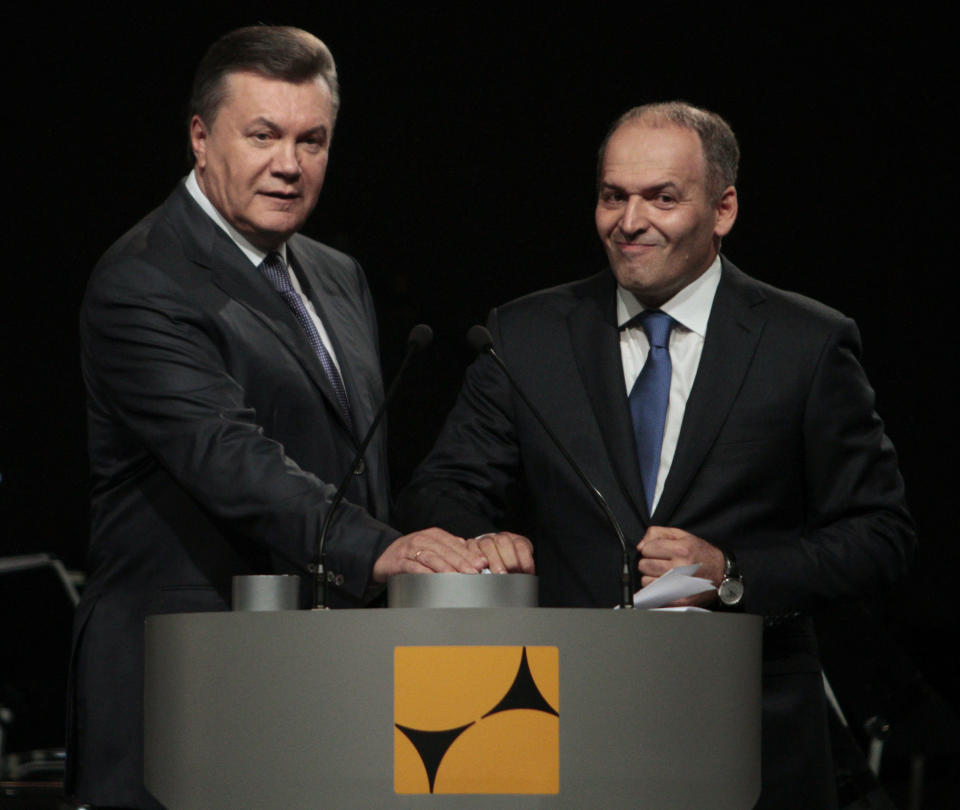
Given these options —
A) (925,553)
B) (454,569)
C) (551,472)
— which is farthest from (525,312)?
(925,553)

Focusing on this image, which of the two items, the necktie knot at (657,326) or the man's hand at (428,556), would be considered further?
the necktie knot at (657,326)

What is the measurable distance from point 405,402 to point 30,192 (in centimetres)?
118

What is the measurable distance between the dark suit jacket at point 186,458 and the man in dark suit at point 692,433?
27cm

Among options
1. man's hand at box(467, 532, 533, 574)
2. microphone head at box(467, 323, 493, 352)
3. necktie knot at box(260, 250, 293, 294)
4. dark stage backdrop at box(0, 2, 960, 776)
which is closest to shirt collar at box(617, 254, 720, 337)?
microphone head at box(467, 323, 493, 352)

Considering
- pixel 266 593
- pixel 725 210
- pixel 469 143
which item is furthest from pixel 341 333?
pixel 469 143

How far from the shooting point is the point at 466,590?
180 cm

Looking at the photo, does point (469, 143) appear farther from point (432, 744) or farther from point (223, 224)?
point (432, 744)

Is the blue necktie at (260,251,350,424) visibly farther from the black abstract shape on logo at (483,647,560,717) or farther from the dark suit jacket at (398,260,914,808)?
the black abstract shape on logo at (483,647,560,717)

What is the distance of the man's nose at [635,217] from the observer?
8.62ft

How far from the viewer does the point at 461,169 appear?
14.2 ft

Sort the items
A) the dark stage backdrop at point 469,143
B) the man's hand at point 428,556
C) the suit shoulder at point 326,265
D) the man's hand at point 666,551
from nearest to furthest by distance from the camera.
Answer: the man's hand at point 428,556 → the man's hand at point 666,551 → the suit shoulder at point 326,265 → the dark stage backdrop at point 469,143

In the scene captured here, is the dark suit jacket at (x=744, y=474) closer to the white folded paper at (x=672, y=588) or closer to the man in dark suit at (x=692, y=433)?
the man in dark suit at (x=692, y=433)

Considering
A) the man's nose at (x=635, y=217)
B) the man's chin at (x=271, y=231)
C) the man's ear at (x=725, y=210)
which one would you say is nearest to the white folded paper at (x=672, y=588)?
the man's nose at (x=635, y=217)

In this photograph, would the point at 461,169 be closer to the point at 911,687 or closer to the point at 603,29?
the point at 603,29
